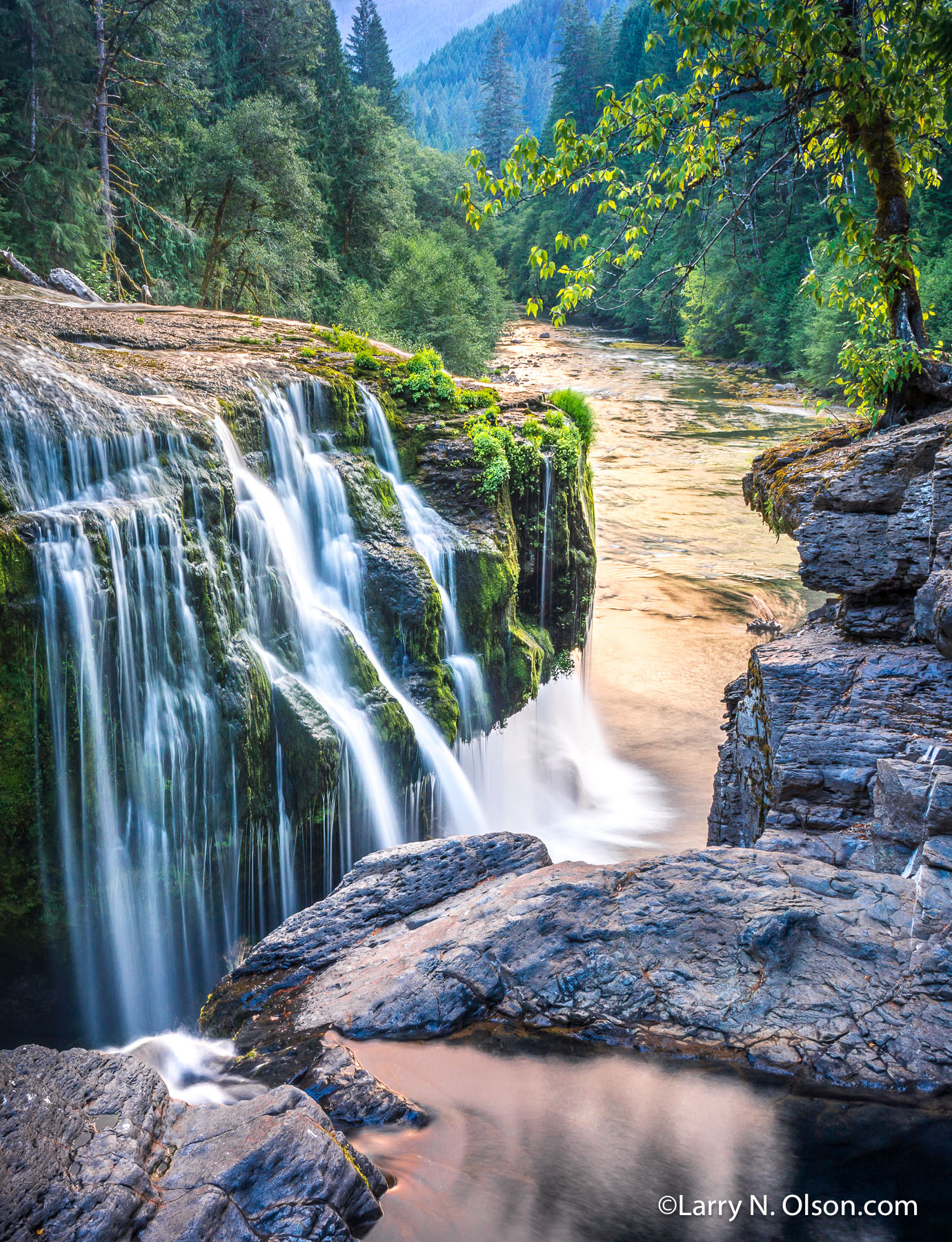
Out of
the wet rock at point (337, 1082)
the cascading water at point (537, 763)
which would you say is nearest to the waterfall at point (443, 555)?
the cascading water at point (537, 763)

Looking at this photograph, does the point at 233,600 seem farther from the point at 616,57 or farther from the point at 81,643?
the point at 616,57

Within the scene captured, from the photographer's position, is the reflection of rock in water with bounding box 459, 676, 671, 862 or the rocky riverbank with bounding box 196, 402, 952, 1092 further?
the reflection of rock in water with bounding box 459, 676, 671, 862

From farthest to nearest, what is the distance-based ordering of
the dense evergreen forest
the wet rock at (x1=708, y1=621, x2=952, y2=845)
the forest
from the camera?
the forest, the dense evergreen forest, the wet rock at (x1=708, y1=621, x2=952, y2=845)

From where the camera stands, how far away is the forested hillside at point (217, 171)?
55.4 ft

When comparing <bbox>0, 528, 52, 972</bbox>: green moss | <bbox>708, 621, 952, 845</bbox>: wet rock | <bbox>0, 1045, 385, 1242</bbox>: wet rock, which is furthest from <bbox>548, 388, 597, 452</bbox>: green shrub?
<bbox>0, 1045, 385, 1242</bbox>: wet rock

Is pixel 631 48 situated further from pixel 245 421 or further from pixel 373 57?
pixel 245 421

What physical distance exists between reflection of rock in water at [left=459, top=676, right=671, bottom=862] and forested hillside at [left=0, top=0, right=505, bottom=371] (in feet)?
41.1

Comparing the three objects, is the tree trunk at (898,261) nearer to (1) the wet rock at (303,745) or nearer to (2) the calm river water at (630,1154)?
(2) the calm river water at (630,1154)

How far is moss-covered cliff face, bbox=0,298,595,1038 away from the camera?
5934mm

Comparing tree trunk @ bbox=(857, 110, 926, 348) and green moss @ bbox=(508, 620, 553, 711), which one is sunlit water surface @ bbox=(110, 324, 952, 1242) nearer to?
tree trunk @ bbox=(857, 110, 926, 348)

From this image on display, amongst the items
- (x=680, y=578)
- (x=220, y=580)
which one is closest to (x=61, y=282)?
(x=220, y=580)

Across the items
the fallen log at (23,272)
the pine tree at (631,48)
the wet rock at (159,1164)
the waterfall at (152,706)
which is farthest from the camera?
the pine tree at (631,48)

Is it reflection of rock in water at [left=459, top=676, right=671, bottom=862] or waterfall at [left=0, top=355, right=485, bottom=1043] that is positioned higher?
waterfall at [left=0, top=355, right=485, bottom=1043]

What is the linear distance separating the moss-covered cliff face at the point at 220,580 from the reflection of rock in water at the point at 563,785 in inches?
33.5
